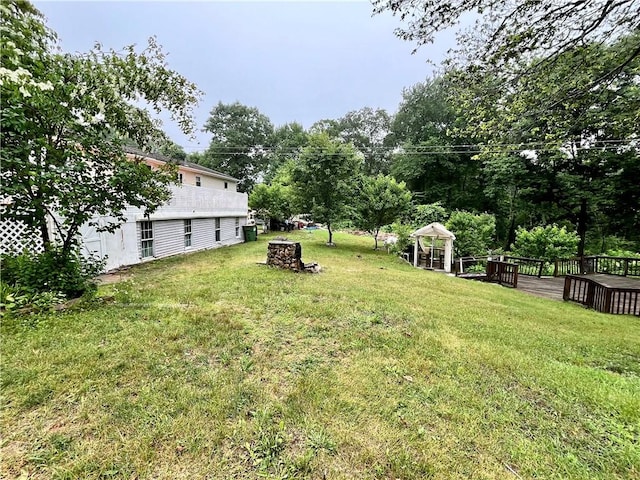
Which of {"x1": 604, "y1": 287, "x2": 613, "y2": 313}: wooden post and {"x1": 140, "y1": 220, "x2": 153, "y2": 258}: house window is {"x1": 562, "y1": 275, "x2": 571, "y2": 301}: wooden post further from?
{"x1": 140, "y1": 220, "x2": 153, "y2": 258}: house window

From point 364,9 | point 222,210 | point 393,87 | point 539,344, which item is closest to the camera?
point 539,344

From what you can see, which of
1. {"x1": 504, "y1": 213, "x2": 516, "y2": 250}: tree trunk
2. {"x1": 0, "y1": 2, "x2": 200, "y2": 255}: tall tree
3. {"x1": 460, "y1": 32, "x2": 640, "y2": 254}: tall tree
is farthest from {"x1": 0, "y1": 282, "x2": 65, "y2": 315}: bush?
{"x1": 504, "y1": 213, "x2": 516, "y2": 250}: tree trunk

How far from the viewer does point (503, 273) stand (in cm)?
1102

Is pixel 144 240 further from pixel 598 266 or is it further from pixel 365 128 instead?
pixel 365 128

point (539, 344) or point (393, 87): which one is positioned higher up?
point (393, 87)

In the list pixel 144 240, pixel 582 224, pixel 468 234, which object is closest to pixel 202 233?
pixel 144 240

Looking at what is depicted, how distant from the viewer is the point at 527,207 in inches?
806

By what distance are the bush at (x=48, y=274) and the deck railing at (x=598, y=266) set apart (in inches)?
648

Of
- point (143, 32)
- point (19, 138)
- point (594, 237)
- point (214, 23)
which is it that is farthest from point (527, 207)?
point (19, 138)

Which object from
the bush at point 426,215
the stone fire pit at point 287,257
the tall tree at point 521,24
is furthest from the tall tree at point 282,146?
the tall tree at point 521,24

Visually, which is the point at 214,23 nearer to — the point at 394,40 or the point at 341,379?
Result: the point at 394,40

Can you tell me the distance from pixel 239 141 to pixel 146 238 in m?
29.8

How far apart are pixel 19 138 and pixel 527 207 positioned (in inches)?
1001

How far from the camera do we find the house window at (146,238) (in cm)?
1004
